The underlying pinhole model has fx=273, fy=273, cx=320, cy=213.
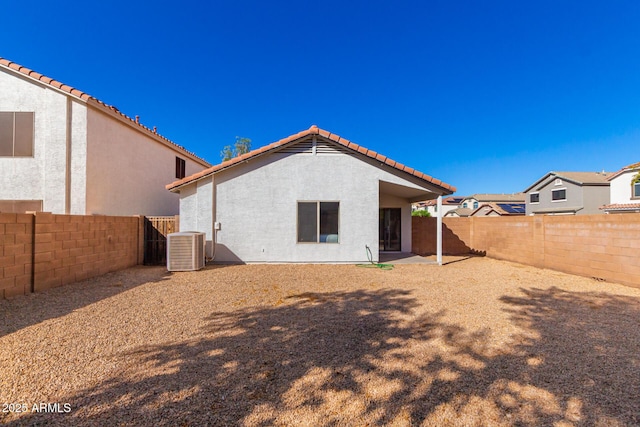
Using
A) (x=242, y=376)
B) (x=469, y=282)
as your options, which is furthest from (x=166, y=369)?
(x=469, y=282)

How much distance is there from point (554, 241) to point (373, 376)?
9.38 m

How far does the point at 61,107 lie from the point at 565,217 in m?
16.7

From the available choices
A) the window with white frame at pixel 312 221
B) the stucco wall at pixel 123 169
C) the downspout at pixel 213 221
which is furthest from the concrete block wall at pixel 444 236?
the stucco wall at pixel 123 169

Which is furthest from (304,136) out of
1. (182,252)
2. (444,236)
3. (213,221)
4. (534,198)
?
(534,198)

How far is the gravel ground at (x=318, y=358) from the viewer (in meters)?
2.38

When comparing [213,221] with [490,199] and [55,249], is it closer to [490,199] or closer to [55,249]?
[55,249]

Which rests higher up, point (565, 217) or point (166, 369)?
point (565, 217)

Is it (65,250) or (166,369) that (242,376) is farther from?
(65,250)

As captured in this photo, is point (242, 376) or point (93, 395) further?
point (242, 376)

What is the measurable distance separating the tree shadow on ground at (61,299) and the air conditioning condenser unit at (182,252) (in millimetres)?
659

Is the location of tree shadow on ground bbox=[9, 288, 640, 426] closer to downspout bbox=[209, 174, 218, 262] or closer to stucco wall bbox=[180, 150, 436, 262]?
stucco wall bbox=[180, 150, 436, 262]

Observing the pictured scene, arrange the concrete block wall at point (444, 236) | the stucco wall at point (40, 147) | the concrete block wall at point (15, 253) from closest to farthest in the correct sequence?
the concrete block wall at point (15, 253) → the stucco wall at point (40, 147) → the concrete block wall at point (444, 236)

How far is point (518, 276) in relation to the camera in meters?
8.15

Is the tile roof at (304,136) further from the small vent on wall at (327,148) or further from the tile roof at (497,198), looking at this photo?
the tile roof at (497,198)
